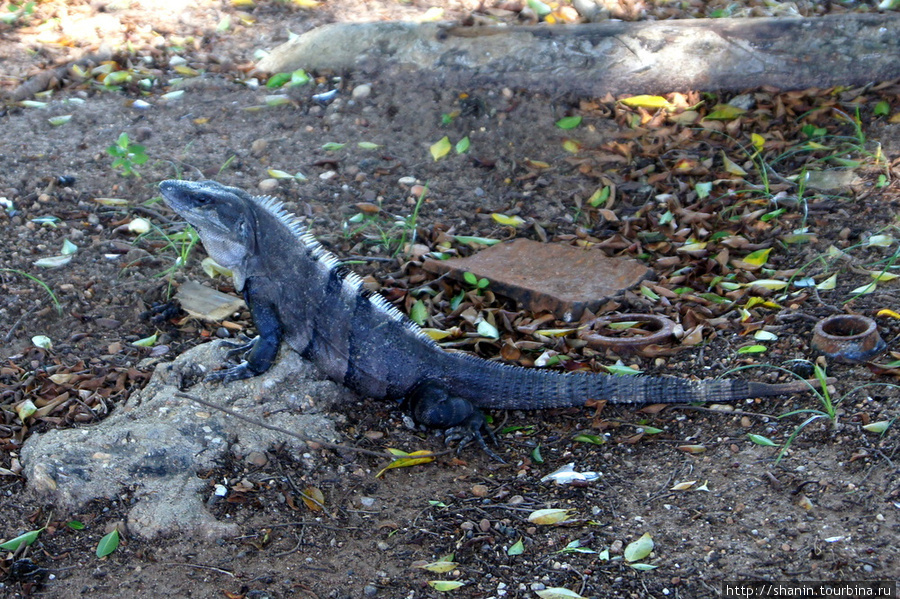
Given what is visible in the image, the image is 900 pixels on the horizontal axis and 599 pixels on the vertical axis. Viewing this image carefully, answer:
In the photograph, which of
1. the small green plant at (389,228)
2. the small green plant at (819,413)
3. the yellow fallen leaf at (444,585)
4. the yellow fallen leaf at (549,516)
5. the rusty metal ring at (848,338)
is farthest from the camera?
the small green plant at (389,228)

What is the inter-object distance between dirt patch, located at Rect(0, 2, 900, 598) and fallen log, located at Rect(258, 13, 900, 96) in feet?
0.44

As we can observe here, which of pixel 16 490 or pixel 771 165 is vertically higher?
pixel 771 165

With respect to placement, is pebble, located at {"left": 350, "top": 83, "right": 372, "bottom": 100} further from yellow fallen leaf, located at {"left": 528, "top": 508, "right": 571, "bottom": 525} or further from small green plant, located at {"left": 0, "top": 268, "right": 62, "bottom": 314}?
yellow fallen leaf, located at {"left": 528, "top": 508, "right": 571, "bottom": 525}

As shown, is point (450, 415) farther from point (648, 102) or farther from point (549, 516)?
point (648, 102)

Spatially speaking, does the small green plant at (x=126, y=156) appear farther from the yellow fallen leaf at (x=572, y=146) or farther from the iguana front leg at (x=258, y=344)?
the yellow fallen leaf at (x=572, y=146)

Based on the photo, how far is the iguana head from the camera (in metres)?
3.33

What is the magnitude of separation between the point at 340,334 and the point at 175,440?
2.48 ft

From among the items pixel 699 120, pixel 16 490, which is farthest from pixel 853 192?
pixel 16 490

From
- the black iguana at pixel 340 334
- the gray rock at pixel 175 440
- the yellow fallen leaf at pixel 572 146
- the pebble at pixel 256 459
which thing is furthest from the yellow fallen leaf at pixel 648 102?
the pebble at pixel 256 459

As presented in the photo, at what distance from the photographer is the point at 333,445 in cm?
305

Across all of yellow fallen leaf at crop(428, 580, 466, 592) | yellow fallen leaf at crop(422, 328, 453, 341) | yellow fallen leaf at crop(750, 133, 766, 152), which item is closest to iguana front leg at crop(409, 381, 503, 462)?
yellow fallen leaf at crop(422, 328, 453, 341)

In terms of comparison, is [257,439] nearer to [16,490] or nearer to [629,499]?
[16,490]

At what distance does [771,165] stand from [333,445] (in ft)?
10.0

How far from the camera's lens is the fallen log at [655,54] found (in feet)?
16.4
